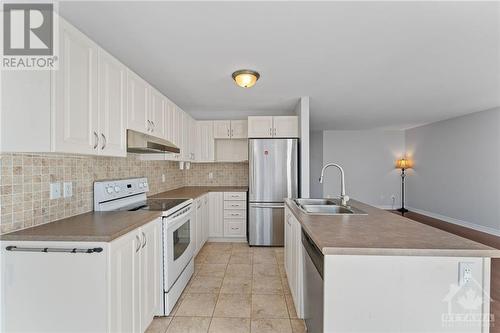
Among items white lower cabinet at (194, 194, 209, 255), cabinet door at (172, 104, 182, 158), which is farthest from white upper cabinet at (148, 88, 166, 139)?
white lower cabinet at (194, 194, 209, 255)

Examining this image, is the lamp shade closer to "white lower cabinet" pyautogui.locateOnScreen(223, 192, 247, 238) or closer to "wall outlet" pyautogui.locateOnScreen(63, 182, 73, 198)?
"white lower cabinet" pyautogui.locateOnScreen(223, 192, 247, 238)

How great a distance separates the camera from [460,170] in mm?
4922

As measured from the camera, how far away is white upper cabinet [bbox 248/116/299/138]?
3.81 metres

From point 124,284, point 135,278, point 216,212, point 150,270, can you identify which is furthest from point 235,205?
point 124,284

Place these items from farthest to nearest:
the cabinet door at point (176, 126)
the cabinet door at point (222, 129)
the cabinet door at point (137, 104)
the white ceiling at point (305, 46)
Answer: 1. the cabinet door at point (222, 129)
2. the cabinet door at point (176, 126)
3. the cabinet door at point (137, 104)
4. the white ceiling at point (305, 46)

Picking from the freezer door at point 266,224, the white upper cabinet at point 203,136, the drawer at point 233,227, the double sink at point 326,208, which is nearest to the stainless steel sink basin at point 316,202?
the double sink at point 326,208

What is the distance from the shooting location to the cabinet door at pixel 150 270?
1.75 metres

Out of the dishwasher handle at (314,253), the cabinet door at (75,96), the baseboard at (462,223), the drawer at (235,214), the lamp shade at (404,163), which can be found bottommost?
the baseboard at (462,223)

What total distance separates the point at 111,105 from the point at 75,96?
0.34 m

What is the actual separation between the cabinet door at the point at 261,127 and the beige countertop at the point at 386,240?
2.32 m

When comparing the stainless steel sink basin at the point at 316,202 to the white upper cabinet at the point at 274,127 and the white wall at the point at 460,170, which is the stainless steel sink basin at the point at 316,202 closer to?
the white upper cabinet at the point at 274,127

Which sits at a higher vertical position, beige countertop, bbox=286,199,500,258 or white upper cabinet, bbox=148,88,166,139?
white upper cabinet, bbox=148,88,166,139

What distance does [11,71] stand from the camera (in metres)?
1.29

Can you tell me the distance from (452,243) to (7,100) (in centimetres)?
251
